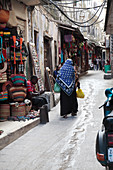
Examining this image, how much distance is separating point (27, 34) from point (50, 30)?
4964 mm

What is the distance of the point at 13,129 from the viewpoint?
19.7ft

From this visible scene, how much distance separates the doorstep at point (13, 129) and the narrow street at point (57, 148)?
0.09 m

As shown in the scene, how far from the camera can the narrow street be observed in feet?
14.4

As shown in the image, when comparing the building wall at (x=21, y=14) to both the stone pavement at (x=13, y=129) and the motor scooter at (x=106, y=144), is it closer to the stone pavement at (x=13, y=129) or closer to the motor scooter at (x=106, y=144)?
the stone pavement at (x=13, y=129)

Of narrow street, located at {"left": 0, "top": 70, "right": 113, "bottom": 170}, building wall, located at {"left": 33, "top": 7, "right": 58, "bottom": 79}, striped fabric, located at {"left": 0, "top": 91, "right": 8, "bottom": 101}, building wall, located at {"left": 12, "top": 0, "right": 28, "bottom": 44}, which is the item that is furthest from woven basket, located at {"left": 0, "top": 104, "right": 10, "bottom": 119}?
building wall, located at {"left": 33, "top": 7, "right": 58, "bottom": 79}

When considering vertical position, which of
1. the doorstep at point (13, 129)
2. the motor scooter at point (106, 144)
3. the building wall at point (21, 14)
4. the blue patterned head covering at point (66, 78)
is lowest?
the doorstep at point (13, 129)

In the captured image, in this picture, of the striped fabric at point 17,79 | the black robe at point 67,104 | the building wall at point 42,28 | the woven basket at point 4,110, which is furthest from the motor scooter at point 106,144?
the building wall at point 42,28

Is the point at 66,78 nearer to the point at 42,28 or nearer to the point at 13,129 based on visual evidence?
the point at 13,129

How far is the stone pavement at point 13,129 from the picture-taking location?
17.9ft

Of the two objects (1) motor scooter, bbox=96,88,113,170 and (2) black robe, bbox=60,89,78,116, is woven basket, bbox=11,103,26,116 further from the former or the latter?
(1) motor scooter, bbox=96,88,113,170

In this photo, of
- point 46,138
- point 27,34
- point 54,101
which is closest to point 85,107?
point 54,101

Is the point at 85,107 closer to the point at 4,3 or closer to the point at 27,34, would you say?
the point at 27,34

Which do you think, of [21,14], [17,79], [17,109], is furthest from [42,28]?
[17,109]

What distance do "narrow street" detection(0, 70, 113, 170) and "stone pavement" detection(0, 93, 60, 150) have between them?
90mm
